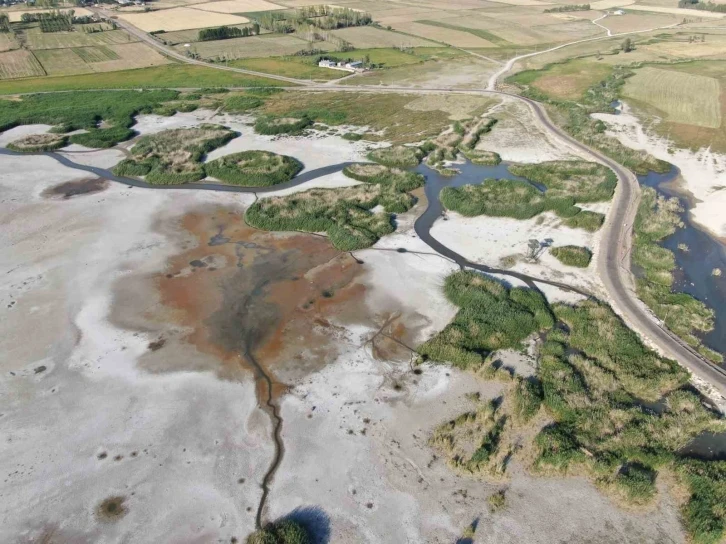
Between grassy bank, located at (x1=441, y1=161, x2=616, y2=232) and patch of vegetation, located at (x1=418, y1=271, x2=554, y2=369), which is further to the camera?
grassy bank, located at (x1=441, y1=161, x2=616, y2=232)

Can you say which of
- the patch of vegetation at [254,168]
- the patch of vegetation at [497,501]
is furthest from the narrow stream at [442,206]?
the patch of vegetation at [497,501]

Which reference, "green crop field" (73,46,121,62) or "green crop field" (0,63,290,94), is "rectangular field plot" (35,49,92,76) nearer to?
"green crop field" (73,46,121,62)

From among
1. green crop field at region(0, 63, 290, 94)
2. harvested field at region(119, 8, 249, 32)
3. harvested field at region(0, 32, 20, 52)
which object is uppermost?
harvested field at region(119, 8, 249, 32)

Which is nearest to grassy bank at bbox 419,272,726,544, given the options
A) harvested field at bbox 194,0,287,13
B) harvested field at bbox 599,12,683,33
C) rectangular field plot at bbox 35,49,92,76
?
rectangular field plot at bbox 35,49,92,76

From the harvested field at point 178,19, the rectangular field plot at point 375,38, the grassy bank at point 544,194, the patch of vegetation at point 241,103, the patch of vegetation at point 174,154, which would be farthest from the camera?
the harvested field at point 178,19

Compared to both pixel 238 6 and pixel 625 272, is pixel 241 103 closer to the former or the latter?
pixel 625 272

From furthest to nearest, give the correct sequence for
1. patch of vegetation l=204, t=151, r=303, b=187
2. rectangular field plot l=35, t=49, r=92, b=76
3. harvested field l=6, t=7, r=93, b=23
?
harvested field l=6, t=7, r=93, b=23 < rectangular field plot l=35, t=49, r=92, b=76 < patch of vegetation l=204, t=151, r=303, b=187

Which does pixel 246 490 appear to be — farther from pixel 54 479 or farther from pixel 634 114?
pixel 634 114

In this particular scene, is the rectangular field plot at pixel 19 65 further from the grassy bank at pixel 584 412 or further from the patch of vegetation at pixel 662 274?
the patch of vegetation at pixel 662 274
